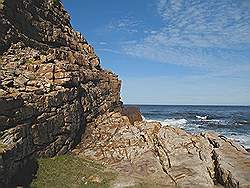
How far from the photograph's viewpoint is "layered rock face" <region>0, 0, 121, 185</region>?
2167 centimetres

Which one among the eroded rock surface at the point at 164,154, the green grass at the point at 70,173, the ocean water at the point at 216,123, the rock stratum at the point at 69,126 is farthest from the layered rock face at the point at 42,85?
the ocean water at the point at 216,123

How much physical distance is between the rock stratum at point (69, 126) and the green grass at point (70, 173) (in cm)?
96

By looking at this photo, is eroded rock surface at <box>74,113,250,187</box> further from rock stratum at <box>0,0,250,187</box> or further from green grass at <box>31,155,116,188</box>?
green grass at <box>31,155,116,188</box>

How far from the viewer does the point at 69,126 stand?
2862cm

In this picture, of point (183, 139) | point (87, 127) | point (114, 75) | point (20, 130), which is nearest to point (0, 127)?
point (20, 130)

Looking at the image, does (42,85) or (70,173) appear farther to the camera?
(42,85)

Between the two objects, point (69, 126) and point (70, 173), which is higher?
point (69, 126)

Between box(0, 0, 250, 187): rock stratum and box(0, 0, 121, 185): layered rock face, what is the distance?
73 millimetres

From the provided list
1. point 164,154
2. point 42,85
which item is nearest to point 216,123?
point 164,154

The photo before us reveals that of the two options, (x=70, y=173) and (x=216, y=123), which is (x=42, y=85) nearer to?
(x=70, y=173)

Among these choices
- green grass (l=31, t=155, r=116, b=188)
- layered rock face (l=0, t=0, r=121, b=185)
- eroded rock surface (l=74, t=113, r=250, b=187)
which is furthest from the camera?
eroded rock surface (l=74, t=113, r=250, b=187)

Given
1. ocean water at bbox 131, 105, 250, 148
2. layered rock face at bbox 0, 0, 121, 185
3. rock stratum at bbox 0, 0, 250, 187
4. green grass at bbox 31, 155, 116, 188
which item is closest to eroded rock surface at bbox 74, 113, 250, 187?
rock stratum at bbox 0, 0, 250, 187

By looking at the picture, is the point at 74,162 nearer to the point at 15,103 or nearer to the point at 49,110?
the point at 49,110

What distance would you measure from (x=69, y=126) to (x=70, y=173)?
5.60 meters
